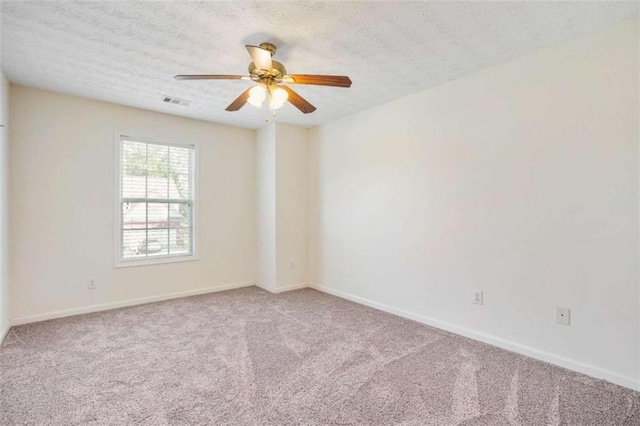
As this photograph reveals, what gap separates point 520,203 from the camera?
2682mm

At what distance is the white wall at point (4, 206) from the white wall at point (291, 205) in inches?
110

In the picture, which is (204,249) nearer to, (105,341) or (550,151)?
(105,341)

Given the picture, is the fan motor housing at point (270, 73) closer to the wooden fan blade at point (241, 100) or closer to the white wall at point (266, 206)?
the wooden fan blade at point (241, 100)

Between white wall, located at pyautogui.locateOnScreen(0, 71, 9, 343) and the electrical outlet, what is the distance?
4551mm

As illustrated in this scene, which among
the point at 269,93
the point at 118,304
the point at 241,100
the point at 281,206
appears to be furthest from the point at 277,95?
the point at 118,304

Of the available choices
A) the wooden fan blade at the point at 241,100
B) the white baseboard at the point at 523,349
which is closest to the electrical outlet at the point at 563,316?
the white baseboard at the point at 523,349

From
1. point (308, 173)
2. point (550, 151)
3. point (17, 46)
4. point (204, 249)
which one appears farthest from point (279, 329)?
point (17, 46)

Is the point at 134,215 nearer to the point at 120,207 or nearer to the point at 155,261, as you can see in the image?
the point at 120,207

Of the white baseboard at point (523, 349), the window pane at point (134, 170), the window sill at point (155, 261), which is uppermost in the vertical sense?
the window pane at point (134, 170)

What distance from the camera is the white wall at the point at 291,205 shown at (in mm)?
4664

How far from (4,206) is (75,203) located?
631 mm

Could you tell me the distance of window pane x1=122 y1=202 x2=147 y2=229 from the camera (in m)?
4.00

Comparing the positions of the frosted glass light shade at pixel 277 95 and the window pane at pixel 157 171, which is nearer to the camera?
the frosted glass light shade at pixel 277 95

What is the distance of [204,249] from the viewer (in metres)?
4.61
